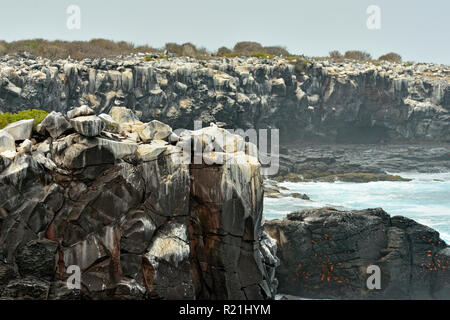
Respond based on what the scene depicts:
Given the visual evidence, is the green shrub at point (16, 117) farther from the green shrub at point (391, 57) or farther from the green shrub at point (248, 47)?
the green shrub at point (391, 57)

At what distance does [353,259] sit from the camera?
81.8 ft

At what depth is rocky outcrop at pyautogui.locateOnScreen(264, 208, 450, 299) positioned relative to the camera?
24.6 m

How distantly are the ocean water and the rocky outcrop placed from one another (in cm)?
853

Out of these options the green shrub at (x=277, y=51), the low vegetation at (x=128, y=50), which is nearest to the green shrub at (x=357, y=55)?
the low vegetation at (x=128, y=50)

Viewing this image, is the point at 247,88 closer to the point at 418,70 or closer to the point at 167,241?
the point at 418,70

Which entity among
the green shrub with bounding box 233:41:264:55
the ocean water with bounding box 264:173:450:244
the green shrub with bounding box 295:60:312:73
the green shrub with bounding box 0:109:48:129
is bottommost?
the ocean water with bounding box 264:173:450:244

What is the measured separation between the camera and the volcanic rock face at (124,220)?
1526 centimetres

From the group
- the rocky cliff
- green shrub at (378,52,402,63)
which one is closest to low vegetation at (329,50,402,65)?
green shrub at (378,52,402,63)

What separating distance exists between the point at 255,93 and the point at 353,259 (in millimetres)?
41602

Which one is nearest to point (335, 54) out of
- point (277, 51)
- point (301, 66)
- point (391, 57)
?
point (391, 57)

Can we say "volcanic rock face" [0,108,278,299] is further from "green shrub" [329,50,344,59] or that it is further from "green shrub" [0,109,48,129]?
"green shrub" [329,50,344,59]

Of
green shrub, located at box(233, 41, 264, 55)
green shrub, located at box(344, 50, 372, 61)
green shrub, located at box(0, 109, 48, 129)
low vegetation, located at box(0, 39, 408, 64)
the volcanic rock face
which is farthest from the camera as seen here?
green shrub, located at box(344, 50, 372, 61)

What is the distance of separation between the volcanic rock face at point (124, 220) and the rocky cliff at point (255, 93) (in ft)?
109

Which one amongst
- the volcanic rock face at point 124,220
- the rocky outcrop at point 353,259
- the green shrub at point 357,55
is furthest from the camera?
the green shrub at point 357,55
